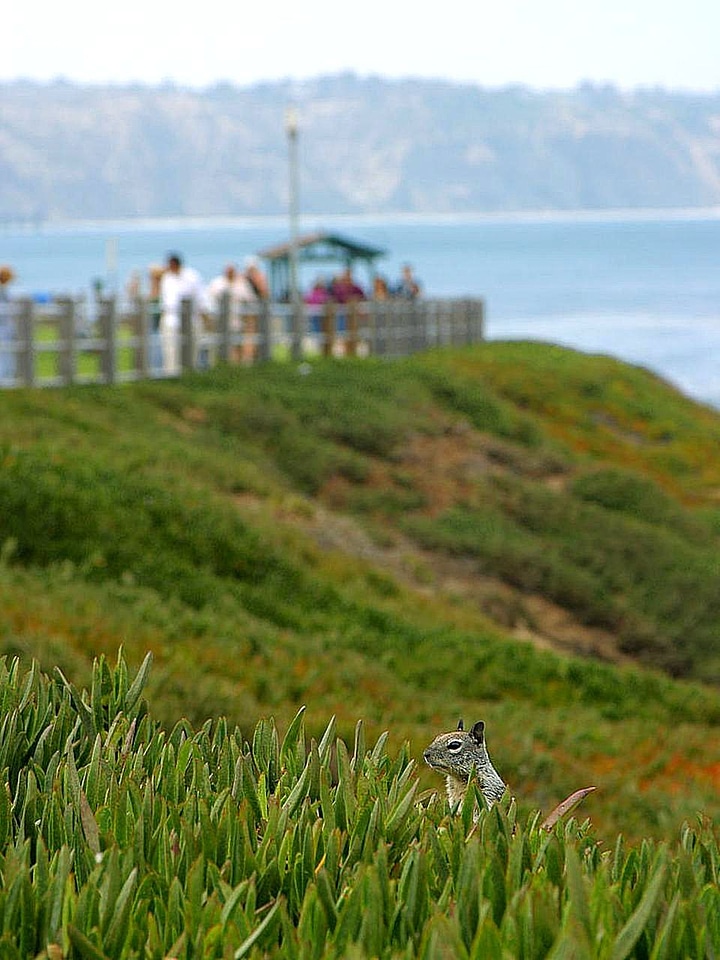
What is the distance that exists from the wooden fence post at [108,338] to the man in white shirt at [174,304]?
1859 millimetres

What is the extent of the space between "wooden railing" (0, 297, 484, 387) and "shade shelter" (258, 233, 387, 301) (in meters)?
5.41

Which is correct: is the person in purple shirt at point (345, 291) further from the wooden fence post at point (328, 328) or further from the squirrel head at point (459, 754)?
the squirrel head at point (459, 754)

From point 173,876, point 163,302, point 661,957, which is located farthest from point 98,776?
point 163,302

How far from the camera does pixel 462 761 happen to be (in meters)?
3.41

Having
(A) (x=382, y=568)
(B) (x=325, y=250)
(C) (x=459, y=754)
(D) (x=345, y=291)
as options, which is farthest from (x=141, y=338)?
(B) (x=325, y=250)

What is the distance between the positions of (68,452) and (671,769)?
19.4 ft

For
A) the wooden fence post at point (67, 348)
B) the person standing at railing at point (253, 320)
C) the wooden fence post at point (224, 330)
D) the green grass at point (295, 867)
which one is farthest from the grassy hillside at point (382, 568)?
the green grass at point (295, 867)

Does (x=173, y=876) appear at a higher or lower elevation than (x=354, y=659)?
higher

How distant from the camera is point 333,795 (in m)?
3.11

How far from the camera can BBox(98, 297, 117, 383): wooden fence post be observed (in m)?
20.9

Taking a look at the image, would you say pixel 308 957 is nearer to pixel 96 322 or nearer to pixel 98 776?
pixel 98 776

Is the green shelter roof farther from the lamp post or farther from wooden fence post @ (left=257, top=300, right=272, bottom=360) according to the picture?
wooden fence post @ (left=257, top=300, right=272, bottom=360)

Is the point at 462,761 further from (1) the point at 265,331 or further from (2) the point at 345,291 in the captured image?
(2) the point at 345,291

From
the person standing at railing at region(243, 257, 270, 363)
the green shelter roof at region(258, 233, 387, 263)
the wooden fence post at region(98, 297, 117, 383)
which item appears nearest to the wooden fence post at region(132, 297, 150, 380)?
the wooden fence post at region(98, 297, 117, 383)
